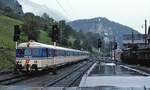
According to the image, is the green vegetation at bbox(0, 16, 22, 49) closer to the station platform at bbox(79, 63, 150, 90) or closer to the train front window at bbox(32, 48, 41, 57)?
the train front window at bbox(32, 48, 41, 57)

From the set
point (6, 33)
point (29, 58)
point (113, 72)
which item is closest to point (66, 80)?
point (29, 58)

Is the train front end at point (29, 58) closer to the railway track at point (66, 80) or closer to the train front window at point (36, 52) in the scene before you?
the train front window at point (36, 52)

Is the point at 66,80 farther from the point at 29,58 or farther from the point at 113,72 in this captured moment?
the point at 113,72

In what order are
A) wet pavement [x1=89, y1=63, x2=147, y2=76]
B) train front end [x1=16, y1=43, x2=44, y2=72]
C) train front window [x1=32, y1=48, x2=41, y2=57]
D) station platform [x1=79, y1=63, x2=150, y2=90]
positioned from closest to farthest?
station platform [x1=79, y1=63, x2=150, y2=90] < wet pavement [x1=89, y1=63, x2=147, y2=76] < train front end [x1=16, y1=43, x2=44, y2=72] < train front window [x1=32, y1=48, x2=41, y2=57]

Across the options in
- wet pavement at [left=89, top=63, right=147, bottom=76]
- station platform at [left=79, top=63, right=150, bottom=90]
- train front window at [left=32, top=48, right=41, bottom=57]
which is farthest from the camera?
train front window at [left=32, top=48, right=41, bottom=57]

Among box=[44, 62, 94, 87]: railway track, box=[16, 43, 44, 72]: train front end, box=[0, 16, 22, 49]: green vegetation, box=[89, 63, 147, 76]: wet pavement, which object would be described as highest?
box=[0, 16, 22, 49]: green vegetation

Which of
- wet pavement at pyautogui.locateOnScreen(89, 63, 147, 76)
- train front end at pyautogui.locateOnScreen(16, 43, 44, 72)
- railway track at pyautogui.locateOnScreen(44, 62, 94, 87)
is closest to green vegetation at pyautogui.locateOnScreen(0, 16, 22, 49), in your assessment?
wet pavement at pyautogui.locateOnScreen(89, 63, 147, 76)

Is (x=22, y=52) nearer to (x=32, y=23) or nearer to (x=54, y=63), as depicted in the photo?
(x=54, y=63)

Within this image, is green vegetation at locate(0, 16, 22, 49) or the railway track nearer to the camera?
the railway track

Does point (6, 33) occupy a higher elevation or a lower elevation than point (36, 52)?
higher

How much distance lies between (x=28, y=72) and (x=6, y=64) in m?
14.1

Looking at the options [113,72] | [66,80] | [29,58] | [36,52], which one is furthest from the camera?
[113,72]

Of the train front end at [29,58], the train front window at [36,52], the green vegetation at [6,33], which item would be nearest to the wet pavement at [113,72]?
the train front end at [29,58]

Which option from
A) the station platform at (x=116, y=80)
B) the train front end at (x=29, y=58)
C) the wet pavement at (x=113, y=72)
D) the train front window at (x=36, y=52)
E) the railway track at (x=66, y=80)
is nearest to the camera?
the station platform at (x=116, y=80)
